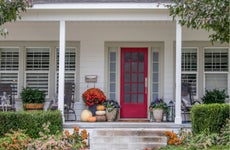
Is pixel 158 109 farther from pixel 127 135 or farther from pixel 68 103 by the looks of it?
pixel 68 103

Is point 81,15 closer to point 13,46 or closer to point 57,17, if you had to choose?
point 57,17

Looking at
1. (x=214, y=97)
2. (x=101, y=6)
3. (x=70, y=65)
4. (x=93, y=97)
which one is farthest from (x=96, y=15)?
(x=214, y=97)

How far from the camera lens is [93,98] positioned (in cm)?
1231

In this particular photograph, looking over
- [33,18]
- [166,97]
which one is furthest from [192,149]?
[33,18]

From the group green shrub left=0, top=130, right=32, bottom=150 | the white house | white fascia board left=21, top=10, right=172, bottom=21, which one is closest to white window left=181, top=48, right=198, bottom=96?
the white house

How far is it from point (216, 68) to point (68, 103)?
4.62m

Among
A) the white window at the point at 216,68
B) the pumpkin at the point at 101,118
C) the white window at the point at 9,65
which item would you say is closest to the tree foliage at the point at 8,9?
the white window at the point at 9,65

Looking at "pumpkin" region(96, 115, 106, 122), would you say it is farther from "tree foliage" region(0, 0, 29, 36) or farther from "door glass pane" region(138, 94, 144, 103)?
"tree foliage" region(0, 0, 29, 36)

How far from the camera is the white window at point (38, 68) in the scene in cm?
1295

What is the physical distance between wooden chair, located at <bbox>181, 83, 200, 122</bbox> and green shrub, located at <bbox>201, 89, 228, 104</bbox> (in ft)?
0.88

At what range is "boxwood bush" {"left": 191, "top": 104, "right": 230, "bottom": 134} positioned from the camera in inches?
385

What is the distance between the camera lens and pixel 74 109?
1274 cm

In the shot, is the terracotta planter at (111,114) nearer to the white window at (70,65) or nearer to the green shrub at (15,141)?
the white window at (70,65)

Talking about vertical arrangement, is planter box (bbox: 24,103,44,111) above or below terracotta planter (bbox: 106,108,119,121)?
above
